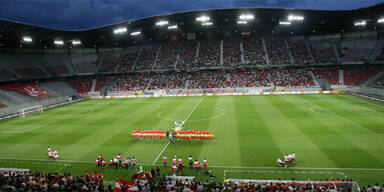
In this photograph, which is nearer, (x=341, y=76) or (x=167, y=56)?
(x=341, y=76)

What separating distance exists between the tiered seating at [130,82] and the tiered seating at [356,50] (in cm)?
5168

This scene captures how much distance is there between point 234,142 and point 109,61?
6151 cm

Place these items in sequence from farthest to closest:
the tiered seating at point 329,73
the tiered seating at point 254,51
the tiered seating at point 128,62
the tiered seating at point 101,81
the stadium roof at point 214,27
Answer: the tiered seating at point 128,62
the tiered seating at point 101,81
the tiered seating at point 254,51
the tiered seating at point 329,73
the stadium roof at point 214,27

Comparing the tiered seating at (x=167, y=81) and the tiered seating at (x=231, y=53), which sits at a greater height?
the tiered seating at (x=231, y=53)

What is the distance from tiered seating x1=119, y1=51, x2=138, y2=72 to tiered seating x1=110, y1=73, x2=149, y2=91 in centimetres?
217

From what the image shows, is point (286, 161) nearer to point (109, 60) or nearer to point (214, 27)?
point (214, 27)

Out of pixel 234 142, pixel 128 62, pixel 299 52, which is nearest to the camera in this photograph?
pixel 234 142

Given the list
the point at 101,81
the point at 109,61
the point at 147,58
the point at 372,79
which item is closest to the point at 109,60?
the point at 109,61

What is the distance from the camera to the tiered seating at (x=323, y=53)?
5703 centimetres

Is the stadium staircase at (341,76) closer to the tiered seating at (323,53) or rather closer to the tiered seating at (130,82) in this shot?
the tiered seating at (323,53)

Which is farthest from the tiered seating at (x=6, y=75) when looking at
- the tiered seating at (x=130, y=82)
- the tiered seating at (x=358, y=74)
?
the tiered seating at (x=358, y=74)

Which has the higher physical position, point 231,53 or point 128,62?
point 231,53

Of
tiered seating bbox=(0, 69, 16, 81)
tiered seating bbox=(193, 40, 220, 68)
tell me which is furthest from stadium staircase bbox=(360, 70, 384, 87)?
tiered seating bbox=(0, 69, 16, 81)

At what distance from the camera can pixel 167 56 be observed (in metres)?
67.9
